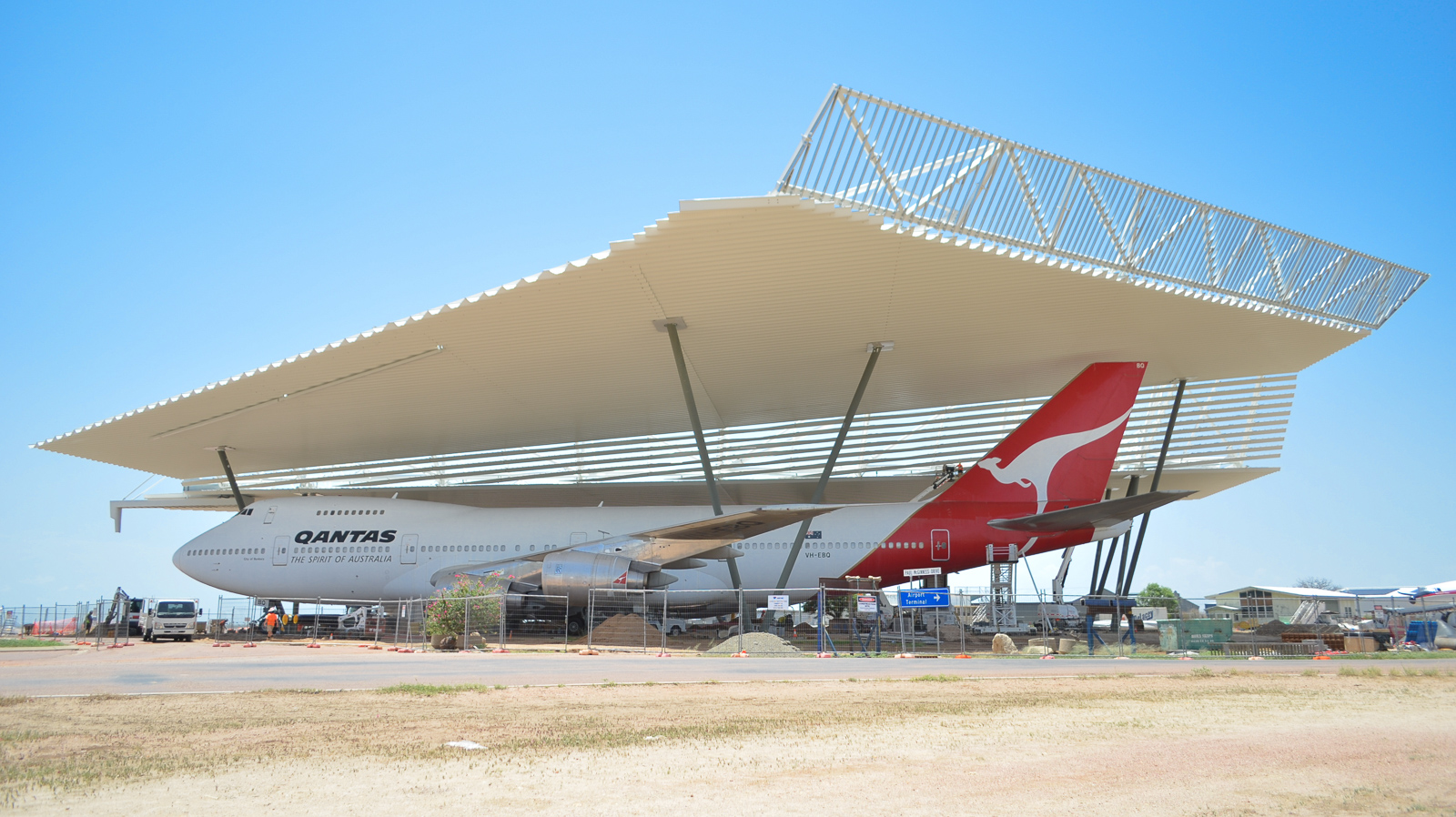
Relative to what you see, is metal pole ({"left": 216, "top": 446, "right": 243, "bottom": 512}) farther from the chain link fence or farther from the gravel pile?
the gravel pile

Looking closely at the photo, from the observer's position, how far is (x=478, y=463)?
32.2 m

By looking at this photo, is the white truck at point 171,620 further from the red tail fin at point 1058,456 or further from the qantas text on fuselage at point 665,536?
the red tail fin at point 1058,456

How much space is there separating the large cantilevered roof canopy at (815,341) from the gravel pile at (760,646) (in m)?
6.66

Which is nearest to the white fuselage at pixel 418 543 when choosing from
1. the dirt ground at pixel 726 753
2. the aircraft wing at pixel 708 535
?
the aircraft wing at pixel 708 535

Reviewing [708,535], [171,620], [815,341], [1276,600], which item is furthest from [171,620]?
[1276,600]

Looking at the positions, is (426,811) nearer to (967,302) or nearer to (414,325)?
(414,325)

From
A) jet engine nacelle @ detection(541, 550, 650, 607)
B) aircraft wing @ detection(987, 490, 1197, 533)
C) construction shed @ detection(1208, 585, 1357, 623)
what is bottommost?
construction shed @ detection(1208, 585, 1357, 623)

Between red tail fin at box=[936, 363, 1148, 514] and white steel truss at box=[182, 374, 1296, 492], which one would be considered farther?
white steel truss at box=[182, 374, 1296, 492]

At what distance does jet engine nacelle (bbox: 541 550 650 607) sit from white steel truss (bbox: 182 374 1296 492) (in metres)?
11.2

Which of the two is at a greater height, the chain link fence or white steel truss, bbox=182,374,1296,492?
white steel truss, bbox=182,374,1296,492

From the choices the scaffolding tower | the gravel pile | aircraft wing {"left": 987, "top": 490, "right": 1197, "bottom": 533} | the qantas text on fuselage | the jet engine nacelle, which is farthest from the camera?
the qantas text on fuselage

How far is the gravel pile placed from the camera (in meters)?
16.3

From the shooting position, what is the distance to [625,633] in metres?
18.0

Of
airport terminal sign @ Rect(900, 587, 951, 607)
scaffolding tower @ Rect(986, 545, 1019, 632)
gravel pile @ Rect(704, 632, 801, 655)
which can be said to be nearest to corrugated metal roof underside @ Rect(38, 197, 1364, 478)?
scaffolding tower @ Rect(986, 545, 1019, 632)
